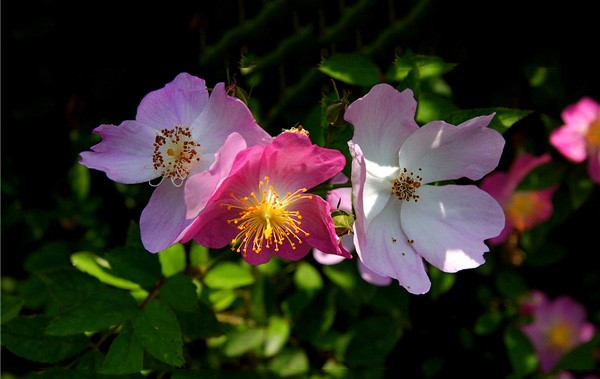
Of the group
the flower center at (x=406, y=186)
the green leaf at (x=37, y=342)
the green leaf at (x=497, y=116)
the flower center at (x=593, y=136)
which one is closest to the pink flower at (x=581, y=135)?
the flower center at (x=593, y=136)

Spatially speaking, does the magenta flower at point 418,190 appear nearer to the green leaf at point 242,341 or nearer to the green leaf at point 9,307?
the green leaf at point 242,341

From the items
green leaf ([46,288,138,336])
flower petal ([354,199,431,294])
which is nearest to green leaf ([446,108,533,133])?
flower petal ([354,199,431,294])

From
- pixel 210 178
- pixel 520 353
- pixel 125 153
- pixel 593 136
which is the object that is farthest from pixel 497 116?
pixel 520 353

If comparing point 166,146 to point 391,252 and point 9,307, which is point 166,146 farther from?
point 9,307

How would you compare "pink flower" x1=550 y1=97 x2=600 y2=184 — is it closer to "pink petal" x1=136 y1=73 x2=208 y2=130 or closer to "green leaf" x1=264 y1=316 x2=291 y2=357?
"green leaf" x1=264 y1=316 x2=291 y2=357

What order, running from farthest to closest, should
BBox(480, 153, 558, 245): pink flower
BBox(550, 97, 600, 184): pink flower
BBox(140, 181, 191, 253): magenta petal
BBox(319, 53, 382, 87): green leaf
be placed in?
BBox(480, 153, 558, 245): pink flower
BBox(550, 97, 600, 184): pink flower
BBox(319, 53, 382, 87): green leaf
BBox(140, 181, 191, 253): magenta petal

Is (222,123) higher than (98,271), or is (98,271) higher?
(222,123)
